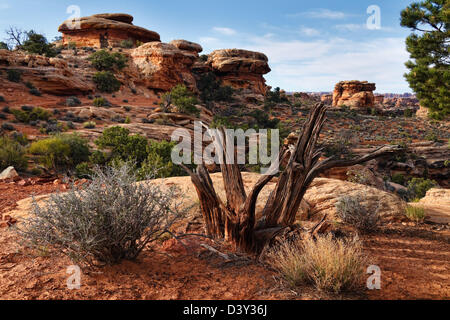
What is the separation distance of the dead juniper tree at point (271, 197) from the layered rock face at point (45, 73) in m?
25.1

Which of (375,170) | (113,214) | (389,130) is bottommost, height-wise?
(375,170)

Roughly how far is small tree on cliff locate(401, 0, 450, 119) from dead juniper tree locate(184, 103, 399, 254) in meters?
8.14

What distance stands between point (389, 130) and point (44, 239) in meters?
37.8

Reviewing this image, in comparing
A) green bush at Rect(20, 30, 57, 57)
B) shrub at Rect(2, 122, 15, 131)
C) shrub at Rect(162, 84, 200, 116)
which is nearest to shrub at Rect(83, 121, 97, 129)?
shrub at Rect(2, 122, 15, 131)

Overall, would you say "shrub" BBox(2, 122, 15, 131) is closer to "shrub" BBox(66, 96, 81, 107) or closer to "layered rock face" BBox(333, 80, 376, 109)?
"shrub" BBox(66, 96, 81, 107)

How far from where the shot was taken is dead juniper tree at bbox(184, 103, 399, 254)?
12.3 feet

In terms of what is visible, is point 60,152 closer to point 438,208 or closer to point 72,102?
point 72,102

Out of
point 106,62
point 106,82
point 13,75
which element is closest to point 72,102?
point 13,75

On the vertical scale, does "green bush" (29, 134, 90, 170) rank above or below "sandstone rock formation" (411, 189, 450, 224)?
above

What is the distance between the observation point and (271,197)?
13.4ft

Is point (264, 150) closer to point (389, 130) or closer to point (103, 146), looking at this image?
point (103, 146)

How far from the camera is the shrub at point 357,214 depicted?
5.20 metres

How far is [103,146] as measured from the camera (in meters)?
12.8
